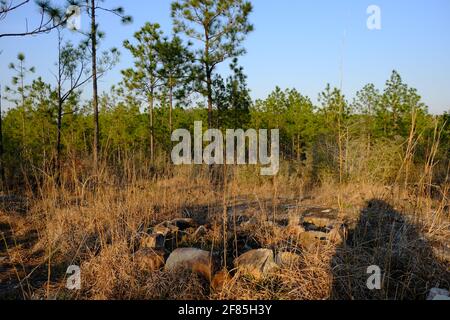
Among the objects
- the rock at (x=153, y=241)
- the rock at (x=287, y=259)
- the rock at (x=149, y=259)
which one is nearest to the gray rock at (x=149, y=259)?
the rock at (x=149, y=259)

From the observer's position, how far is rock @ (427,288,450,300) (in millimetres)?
2115

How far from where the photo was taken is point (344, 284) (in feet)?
8.11

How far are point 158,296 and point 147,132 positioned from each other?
10.7m

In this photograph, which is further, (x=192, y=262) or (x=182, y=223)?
(x=182, y=223)

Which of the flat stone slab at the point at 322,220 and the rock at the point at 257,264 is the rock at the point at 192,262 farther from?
the flat stone slab at the point at 322,220

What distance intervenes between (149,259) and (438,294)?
7.14 feet

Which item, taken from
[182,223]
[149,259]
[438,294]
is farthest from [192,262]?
[438,294]

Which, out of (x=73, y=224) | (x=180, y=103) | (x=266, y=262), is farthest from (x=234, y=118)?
(x=266, y=262)

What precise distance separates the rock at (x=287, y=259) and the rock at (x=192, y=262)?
1.84 feet

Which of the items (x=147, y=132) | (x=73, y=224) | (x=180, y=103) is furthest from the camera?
(x=147, y=132)

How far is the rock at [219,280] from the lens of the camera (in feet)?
8.47

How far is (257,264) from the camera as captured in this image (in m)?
2.70

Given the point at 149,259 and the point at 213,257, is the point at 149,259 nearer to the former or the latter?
the point at 149,259
